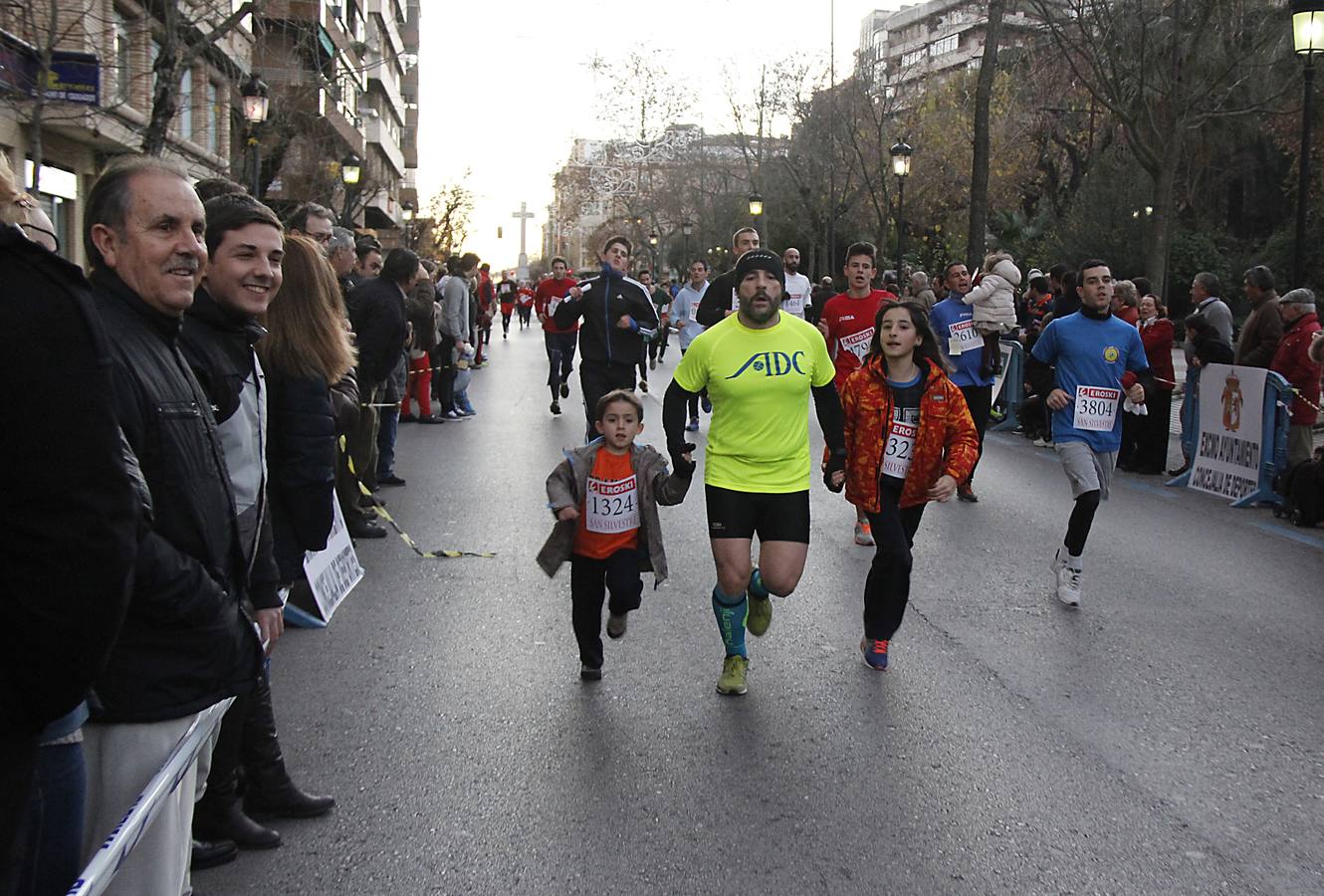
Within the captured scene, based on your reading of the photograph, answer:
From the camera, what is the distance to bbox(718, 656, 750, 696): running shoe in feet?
18.4

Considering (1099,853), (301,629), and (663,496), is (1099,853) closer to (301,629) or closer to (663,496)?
(663,496)

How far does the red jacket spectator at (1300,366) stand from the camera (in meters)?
11.3

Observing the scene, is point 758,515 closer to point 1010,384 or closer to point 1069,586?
point 1069,586

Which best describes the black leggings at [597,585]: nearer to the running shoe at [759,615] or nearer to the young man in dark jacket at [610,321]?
the running shoe at [759,615]

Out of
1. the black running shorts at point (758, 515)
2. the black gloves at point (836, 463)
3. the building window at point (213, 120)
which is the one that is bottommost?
the black running shorts at point (758, 515)

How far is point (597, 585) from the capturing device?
5.66m

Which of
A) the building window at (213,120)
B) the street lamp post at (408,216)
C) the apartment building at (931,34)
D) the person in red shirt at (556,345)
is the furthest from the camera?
the apartment building at (931,34)

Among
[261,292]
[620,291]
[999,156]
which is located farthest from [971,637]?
[999,156]

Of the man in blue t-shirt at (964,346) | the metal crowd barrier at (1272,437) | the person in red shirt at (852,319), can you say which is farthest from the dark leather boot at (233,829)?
the metal crowd barrier at (1272,437)

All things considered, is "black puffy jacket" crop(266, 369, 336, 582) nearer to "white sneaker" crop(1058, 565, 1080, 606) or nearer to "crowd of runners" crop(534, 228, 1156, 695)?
"crowd of runners" crop(534, 228, 1156, 695)

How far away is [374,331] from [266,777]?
567cm

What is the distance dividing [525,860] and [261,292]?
1.81 m

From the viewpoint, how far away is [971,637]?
21.7 ft

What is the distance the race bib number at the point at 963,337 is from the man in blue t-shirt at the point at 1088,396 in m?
2.65
